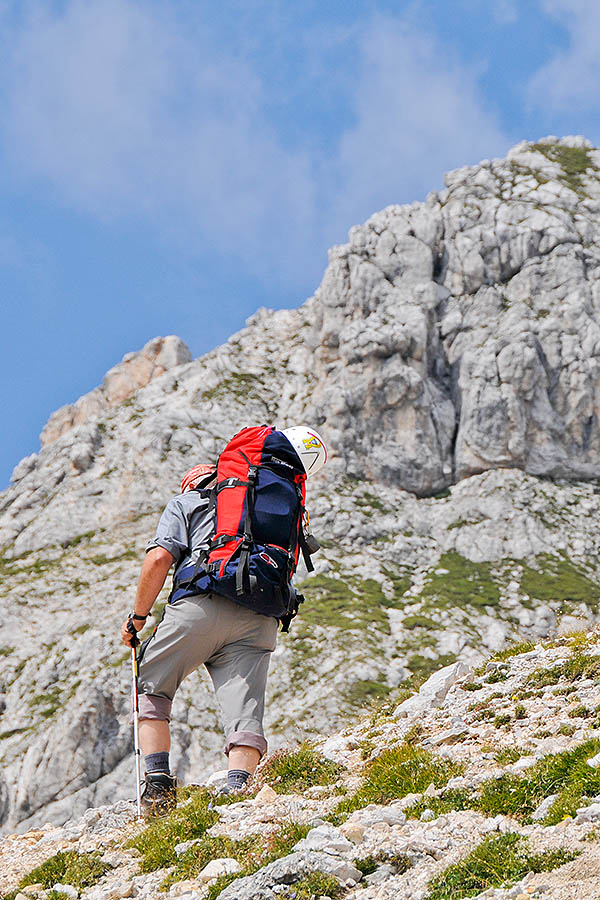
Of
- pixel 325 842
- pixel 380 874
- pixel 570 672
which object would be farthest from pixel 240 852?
pixel 570 672

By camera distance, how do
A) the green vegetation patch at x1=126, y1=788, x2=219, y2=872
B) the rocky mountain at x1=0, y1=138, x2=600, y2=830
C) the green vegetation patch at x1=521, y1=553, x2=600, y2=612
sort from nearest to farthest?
the green vegetation patch at x1=126, y1=788, x2=219, y2=872
the rocky mountain at x1=0, y1=138, x2=600, y2=830
the green vegetation patch at x1=521, y1=553, x2=600, y2=612

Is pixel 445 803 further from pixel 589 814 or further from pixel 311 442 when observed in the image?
pixel 311 442

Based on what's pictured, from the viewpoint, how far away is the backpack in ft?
28.0

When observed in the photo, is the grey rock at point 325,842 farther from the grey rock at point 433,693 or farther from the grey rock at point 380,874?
the grey rock at point 433,693

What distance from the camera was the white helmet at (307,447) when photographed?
9656 millimetres

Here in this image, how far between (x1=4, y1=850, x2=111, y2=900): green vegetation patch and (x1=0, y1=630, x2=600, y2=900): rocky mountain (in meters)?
0.02

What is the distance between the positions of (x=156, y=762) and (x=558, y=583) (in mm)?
68594

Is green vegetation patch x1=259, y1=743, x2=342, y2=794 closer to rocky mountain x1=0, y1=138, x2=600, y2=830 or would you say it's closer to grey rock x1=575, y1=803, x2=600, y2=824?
grey rock x1=575, y1=803, x2=600, y2=824

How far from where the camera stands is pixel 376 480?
88.6m

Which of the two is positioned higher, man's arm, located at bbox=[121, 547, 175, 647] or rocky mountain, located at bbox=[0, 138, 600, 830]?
rocky mountain, located at bbox=[0, 138, 600, 830]

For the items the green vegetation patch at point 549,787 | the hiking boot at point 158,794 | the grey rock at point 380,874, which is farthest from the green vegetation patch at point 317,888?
the hiking boot at point 158,794

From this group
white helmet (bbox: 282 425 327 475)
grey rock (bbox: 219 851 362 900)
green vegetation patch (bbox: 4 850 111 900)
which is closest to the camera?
grey rock (bbox: 219 851 362 900)

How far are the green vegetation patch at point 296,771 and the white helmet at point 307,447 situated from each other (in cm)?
320

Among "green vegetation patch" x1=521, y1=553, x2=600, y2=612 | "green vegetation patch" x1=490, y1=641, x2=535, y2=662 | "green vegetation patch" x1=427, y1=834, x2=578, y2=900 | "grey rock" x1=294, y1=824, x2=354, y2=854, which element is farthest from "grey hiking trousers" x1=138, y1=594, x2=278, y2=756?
"green vegetation patch" x1=521, y1=553, x2=600, y2=612
